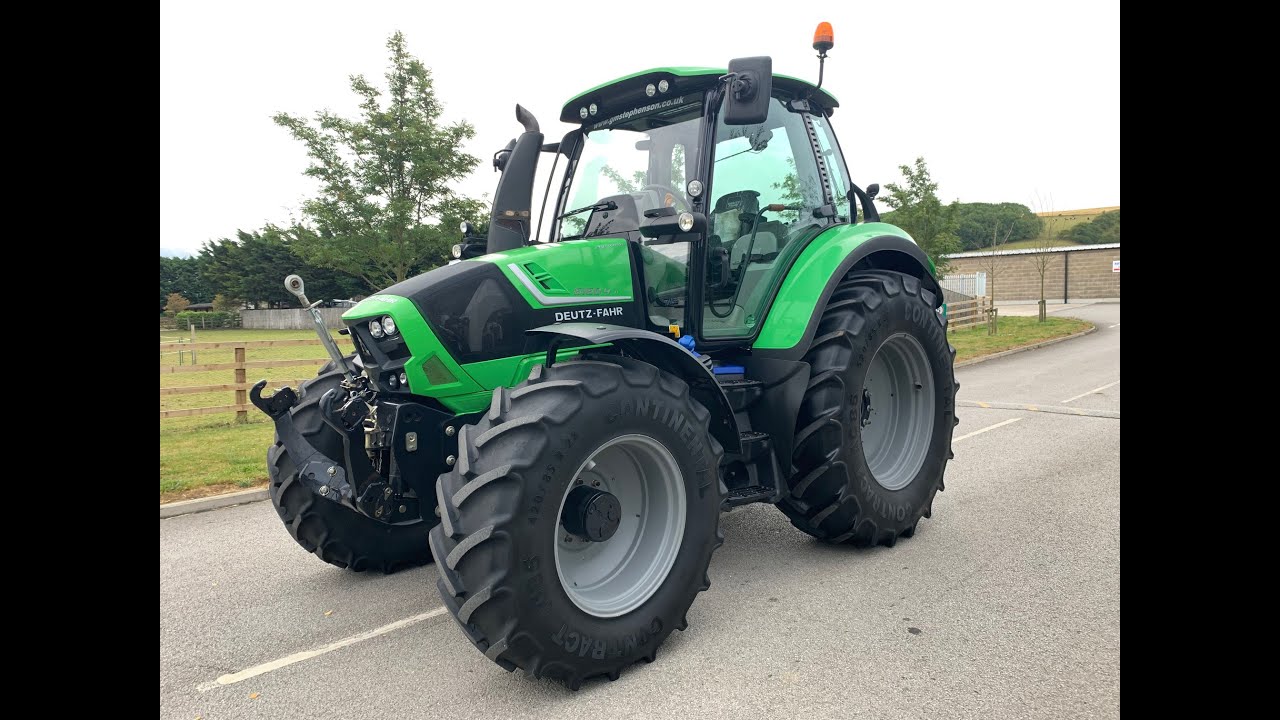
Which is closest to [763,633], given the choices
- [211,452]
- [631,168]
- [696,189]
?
[696,189]

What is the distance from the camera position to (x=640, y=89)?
165 inches

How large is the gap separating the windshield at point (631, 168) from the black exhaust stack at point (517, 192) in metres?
0.23

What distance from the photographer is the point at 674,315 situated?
4078 millimetres

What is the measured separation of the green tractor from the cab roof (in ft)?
0.05

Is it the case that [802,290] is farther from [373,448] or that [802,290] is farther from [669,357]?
[373,448]

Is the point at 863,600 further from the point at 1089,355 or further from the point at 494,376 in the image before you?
the point at 1089,355

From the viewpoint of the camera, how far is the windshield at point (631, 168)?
4.12m

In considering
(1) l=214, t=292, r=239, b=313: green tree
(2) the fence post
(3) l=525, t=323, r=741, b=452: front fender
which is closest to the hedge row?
(1) l=214, t=292, r=239, b=313: green tree

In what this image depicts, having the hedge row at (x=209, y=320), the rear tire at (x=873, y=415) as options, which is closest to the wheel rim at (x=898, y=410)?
the rear tire at (x=873, y=415)

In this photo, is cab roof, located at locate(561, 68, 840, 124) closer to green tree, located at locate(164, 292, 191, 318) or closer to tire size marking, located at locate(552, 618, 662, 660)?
tire size marking, located at locate(552, 618, 662, 660)

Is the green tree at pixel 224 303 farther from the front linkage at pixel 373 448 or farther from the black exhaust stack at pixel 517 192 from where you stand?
the front linkage at pixel 373 448

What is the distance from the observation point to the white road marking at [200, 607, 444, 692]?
3152mm

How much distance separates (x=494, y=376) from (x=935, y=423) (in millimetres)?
2976

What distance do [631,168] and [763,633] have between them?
2.57 meters
